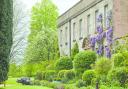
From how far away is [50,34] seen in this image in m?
63.0

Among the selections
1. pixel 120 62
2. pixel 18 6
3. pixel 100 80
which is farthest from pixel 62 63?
pixel 18 6

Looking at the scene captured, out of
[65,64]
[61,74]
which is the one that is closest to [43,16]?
[65,64]

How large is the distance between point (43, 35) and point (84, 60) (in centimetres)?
3237

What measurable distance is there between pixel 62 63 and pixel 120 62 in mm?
16730

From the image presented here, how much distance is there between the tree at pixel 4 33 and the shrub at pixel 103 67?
5.71m

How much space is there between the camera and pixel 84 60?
30.3m

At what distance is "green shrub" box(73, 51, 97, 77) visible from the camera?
99.0 feet

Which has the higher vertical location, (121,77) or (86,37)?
(86,37)

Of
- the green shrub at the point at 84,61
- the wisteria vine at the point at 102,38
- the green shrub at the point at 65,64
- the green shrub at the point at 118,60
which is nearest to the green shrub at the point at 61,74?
the green shrub at the point at 65,64

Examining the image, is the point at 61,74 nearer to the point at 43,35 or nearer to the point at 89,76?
the point at 89,76

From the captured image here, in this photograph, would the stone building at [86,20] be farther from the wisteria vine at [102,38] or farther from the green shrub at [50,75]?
the green shrub at [50,75]

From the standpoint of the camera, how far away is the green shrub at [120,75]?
20.7 m

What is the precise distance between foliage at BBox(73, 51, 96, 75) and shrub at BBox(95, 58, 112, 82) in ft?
19.3

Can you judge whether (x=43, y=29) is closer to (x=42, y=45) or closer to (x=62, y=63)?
(x=42, y=45)
